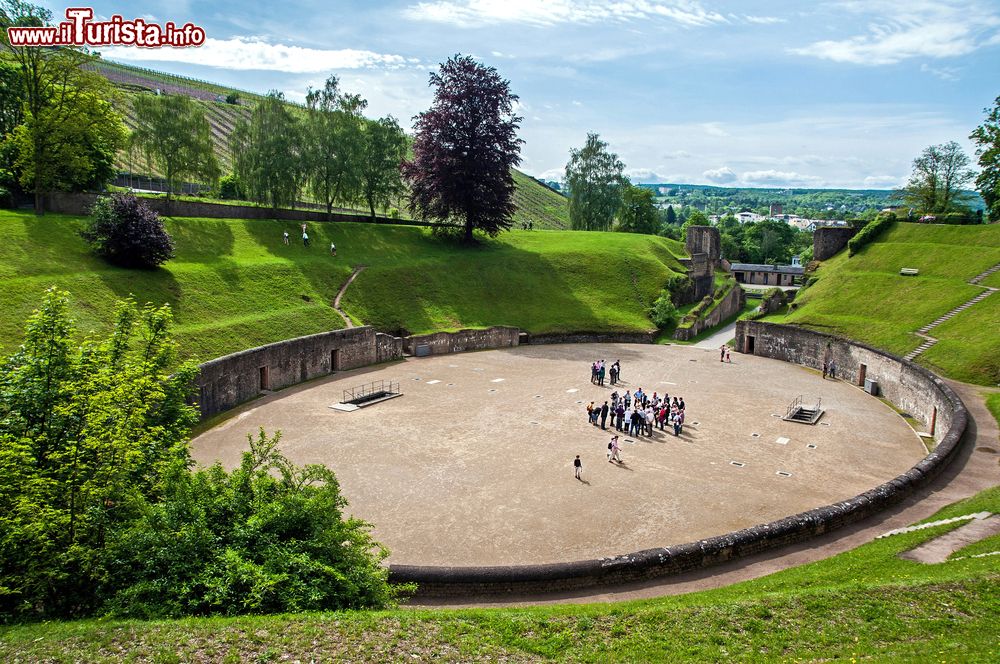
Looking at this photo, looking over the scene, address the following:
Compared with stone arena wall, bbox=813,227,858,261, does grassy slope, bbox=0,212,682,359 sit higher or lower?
lower

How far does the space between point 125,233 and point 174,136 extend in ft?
50.6

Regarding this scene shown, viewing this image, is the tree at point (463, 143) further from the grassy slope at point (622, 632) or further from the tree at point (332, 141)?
the grassy slope at point (622, 632)

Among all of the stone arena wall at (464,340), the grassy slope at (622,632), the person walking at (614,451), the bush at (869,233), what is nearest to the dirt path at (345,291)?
the stone arena wall at (464,340)

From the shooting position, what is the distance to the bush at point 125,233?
3206 centimetres

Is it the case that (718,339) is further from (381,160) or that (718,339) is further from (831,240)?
(381,160)

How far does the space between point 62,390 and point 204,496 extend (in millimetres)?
3086

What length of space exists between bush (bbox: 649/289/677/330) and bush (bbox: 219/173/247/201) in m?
39.8

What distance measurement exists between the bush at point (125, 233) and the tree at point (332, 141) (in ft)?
62.5

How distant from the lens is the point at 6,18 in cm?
3291

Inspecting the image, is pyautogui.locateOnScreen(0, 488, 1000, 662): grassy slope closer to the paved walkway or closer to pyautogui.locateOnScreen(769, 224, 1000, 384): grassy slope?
pyautogui.locateOnScreen(769, 224, 1000, 384): grassy slope

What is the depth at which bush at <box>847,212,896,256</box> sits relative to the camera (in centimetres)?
5288

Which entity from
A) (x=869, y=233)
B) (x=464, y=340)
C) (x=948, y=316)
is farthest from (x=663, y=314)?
(x=869, y=233)

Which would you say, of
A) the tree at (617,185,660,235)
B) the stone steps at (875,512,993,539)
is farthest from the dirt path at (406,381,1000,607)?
the tree at (617,185,660,235)

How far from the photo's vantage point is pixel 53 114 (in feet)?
114
